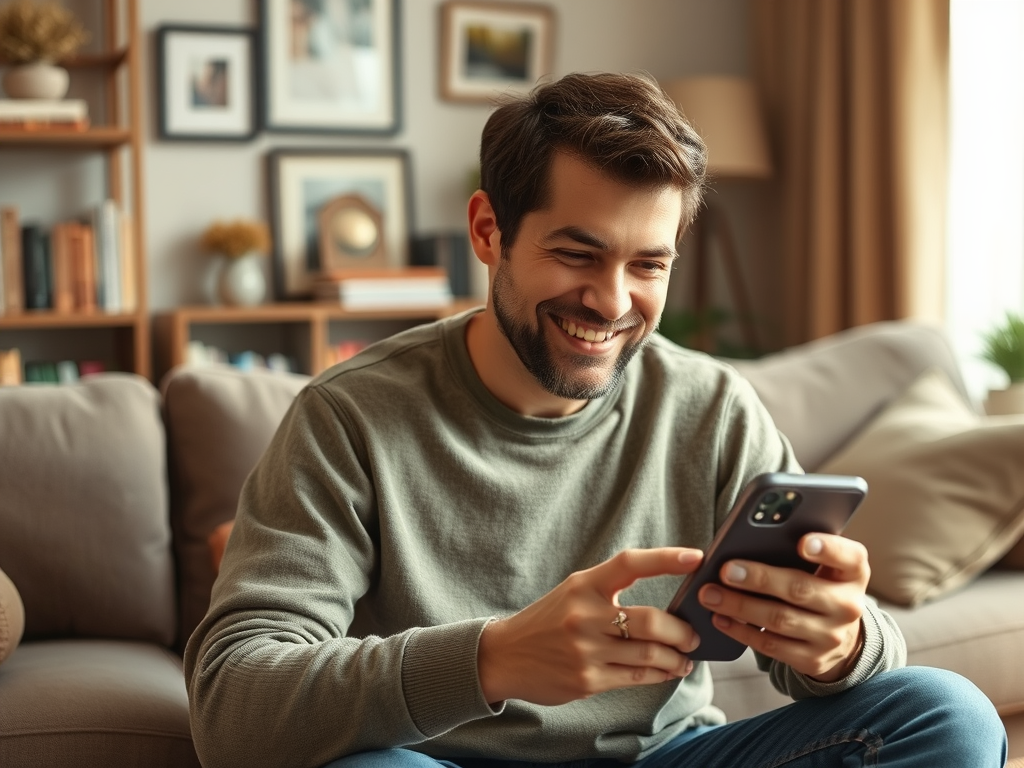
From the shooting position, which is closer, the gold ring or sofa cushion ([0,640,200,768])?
the gold ring

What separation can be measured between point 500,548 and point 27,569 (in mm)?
776

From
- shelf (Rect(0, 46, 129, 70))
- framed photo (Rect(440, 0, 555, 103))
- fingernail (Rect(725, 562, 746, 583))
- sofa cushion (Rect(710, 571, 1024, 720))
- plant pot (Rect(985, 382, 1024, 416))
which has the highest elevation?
framed photo (Rect(440, 0, 555, 103))

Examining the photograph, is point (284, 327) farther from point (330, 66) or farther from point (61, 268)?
point (330, 66)

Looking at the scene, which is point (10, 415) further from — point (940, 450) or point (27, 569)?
point (940, 450)

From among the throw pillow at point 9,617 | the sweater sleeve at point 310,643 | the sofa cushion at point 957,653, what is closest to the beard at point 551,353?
the sweater sleeve at point 310,643

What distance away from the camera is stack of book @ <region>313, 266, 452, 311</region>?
361cm

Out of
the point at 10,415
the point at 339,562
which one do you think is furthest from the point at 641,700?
the point at 10,415

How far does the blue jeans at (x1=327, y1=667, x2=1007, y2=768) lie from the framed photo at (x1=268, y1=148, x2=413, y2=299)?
9.10 ft

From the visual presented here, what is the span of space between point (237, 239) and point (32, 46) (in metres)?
0.77

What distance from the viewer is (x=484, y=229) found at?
1452 millimetres

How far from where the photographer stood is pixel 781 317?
434 cm

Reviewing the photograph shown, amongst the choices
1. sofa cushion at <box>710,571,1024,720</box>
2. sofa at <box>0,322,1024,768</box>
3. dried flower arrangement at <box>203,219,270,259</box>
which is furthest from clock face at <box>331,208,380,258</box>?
sofa cushion at <box>710,571,1024,720</box>

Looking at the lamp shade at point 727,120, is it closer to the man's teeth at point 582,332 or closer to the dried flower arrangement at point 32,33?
the dried flower arrangement at point 32,33

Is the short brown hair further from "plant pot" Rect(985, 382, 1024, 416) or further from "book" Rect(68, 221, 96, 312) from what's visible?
"book" Rect(68, 221, 96, 312)
